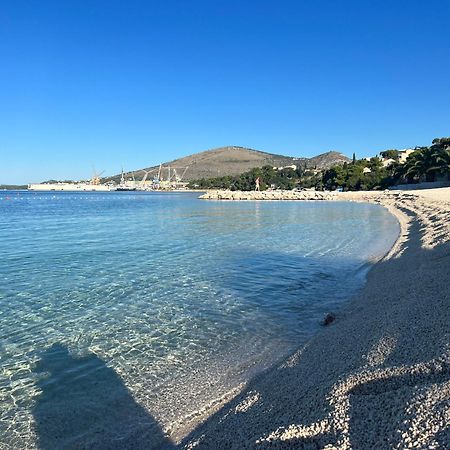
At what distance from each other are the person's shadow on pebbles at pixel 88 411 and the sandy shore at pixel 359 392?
0.78 m

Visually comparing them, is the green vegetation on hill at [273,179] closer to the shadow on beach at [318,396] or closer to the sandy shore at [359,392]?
the sandy shore at [359,392]

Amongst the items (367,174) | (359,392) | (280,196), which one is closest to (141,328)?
(359,392)

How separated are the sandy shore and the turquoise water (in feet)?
3.16

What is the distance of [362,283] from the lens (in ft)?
42.2

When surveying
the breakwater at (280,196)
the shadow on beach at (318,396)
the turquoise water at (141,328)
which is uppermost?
the shadow on beach at (318,396)

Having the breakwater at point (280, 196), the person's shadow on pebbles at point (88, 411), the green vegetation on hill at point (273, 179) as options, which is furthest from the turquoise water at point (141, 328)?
the green vegetation on hill at point (273, 179)

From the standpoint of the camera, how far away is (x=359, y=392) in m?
Result: 4.46

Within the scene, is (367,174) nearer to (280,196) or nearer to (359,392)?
(280,196)

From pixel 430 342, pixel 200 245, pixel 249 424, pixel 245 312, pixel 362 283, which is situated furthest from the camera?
pixel 200 245

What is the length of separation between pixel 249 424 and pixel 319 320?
16.7 feet

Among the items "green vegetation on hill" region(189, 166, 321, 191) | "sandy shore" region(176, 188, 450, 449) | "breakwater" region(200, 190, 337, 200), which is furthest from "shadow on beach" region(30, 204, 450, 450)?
"green vegetation on hill" region(189, 166, 321, 191)

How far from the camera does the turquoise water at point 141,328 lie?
5.85 metres

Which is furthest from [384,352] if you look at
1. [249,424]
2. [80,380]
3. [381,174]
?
[381,174]

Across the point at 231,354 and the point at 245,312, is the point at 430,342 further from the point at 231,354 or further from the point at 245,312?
the point at 245,312
